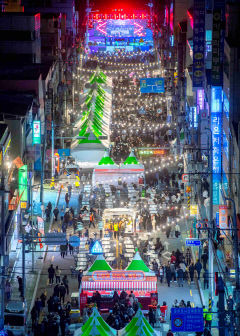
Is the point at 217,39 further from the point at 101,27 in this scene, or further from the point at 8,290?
the point at 101,27

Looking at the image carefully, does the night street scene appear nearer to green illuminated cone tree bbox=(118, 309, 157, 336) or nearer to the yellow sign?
green illuminated cone tree bbox=(118, 309, 157, 336)

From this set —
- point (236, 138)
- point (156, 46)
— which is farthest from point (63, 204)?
point (156, 46)

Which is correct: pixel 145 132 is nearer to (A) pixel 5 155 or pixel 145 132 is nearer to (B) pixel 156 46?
(A) pixel 5 155

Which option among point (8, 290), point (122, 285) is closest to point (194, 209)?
point (122, 285)

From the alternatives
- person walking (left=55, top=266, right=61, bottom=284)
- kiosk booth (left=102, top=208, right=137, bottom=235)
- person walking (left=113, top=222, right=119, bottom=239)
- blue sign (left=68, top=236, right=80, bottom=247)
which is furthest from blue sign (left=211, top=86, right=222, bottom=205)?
person walking (left=55, top=266, right=61, bottom=284)

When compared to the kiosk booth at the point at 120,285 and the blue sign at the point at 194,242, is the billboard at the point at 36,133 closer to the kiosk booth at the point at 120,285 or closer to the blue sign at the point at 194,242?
the blue sign at the point at 194,242
